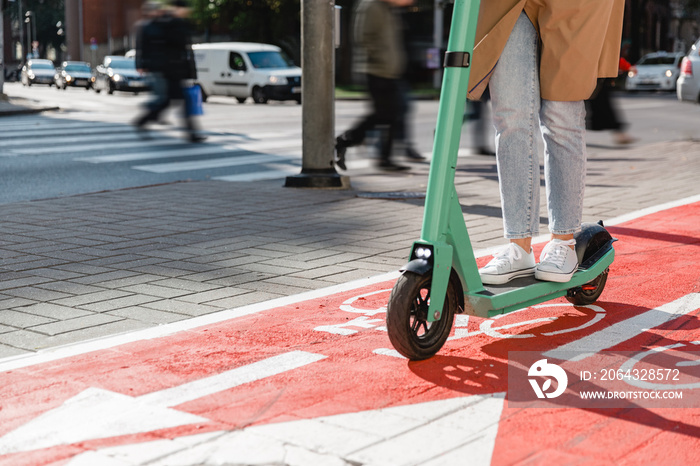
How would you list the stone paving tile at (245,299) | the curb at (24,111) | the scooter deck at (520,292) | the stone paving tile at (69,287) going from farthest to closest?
the curb at (24,111) < the stone paving tile at (69,287) < the stone paving tile at (245,299) < the scooter deck at (520,292)

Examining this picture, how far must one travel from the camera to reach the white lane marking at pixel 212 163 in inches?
424

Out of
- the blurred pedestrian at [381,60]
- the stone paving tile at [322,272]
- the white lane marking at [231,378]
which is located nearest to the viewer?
the white lane marking at [231,378]

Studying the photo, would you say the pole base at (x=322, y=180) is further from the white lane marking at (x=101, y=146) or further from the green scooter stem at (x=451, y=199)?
the green scooter stem at (x=451, y=199)

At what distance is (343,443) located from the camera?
2.51m

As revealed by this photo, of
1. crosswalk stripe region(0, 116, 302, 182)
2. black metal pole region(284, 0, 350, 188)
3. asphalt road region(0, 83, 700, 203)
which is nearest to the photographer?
black metal pole region(284, 0, 350, 188)

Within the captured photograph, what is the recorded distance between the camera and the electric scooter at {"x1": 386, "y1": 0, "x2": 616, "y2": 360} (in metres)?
3.10

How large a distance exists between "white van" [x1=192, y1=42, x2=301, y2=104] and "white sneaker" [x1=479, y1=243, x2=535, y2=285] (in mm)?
23194

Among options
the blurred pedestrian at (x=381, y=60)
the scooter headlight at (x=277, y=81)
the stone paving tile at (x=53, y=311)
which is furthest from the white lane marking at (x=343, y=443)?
the scooter headlight at (x=277, y=81)

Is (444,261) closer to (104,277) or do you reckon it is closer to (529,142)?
(529,142)

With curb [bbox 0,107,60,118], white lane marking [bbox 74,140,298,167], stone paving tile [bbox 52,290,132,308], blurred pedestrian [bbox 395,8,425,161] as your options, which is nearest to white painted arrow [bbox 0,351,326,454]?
stone paving tile [bbox 52,290,132,308]

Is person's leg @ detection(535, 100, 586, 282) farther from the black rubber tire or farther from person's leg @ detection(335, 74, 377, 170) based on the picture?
person's leg @ detection(335, 74, 377, 170)

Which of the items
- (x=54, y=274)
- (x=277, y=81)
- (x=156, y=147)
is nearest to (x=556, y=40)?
(x=54, y=274)

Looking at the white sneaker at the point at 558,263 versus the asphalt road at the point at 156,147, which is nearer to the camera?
the white sneaker at the point at 558,263

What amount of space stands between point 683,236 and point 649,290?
1631 millimetres
